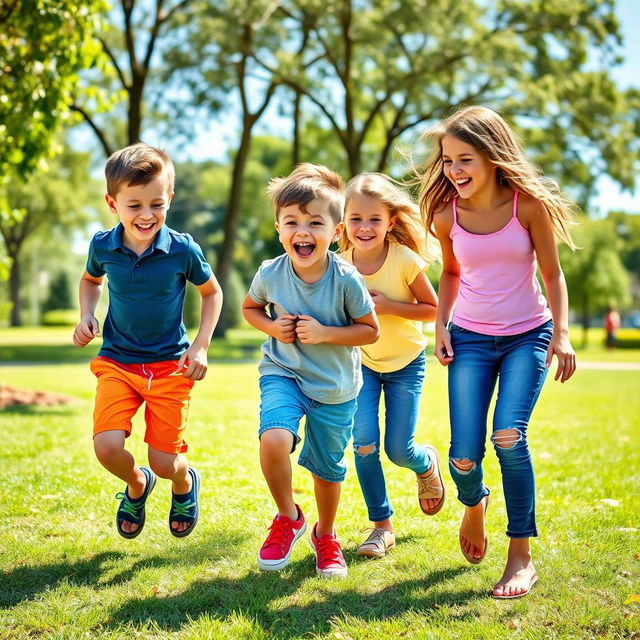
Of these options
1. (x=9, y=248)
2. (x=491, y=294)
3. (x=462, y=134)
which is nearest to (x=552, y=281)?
(x=491, y=294)

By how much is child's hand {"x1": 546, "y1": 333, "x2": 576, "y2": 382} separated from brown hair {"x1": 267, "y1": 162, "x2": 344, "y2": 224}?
1215 mm

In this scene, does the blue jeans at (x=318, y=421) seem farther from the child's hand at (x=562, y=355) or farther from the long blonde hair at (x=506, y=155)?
the long blonde hair at (x=506, y=155)

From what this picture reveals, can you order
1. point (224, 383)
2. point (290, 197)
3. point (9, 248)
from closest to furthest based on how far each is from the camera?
point (290, 197) → point (224, 383) → point (9, 248)

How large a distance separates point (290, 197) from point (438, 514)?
2.43 meters

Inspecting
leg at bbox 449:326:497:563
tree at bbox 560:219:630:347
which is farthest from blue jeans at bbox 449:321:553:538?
tree at bbox 560:219:630:347

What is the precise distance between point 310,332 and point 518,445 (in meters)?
1.11

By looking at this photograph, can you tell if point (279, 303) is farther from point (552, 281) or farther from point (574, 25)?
point (574, 25)

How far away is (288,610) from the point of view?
3436 mm

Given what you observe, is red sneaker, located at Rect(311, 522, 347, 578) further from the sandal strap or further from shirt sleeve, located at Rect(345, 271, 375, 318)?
shirt sleeve, located at Rect(345, 271, 375, 318)

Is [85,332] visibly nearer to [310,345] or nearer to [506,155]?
[310,345]

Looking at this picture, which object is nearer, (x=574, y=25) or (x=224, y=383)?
(x=224, y=383)

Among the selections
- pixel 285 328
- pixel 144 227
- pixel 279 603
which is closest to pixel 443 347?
pixel 285 328

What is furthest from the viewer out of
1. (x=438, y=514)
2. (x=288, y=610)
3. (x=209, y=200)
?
(x=209, y=200)

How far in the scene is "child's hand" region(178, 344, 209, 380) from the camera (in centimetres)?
402
